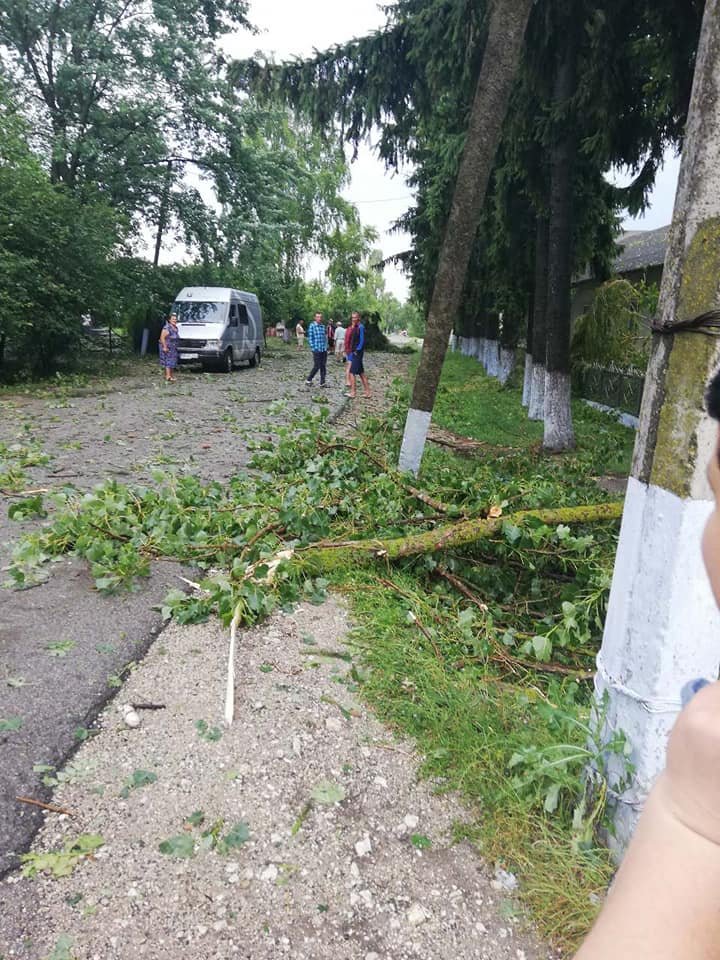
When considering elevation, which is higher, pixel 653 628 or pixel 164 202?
pixel 164 202

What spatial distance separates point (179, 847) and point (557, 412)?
408 inches

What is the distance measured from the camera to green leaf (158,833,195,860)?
2396 mm

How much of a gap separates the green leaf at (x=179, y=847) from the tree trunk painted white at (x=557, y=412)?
1012 centimetres

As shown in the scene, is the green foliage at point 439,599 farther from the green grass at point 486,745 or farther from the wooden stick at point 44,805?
the wooden stick at point 44,805

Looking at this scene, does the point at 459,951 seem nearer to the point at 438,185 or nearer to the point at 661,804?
the point at 661,804

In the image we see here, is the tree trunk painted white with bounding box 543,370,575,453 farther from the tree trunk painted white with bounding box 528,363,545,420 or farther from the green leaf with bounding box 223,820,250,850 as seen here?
the green leaf with bounding box 223,820,250,850

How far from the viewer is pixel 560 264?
11.0 metres

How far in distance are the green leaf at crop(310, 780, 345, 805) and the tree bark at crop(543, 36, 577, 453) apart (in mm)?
9622

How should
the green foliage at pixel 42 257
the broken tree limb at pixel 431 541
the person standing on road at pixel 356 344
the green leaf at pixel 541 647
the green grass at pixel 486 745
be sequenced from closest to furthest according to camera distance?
the green grass at pixel 486 745, the green leaf at pixel 541 647, the broken tree limb at pixel 431 541, the green foliage at pixel 42 257, the person standing on road at pixel 356 344

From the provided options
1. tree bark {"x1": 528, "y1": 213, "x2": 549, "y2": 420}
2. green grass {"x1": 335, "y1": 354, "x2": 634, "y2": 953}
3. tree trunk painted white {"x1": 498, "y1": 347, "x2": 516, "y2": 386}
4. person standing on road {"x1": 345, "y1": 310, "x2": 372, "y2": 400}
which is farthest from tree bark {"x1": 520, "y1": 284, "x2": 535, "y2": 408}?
green grass {"x1": 335, "y1": 354, "x2": 634, "y2": 953}

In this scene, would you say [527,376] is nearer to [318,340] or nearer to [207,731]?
[318,340]

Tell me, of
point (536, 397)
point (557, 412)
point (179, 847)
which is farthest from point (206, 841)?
point (536, 397)

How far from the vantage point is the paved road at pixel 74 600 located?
290cm

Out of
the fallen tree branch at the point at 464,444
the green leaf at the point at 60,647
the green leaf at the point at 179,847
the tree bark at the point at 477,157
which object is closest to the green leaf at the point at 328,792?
the green leaf at the point at 179,847
